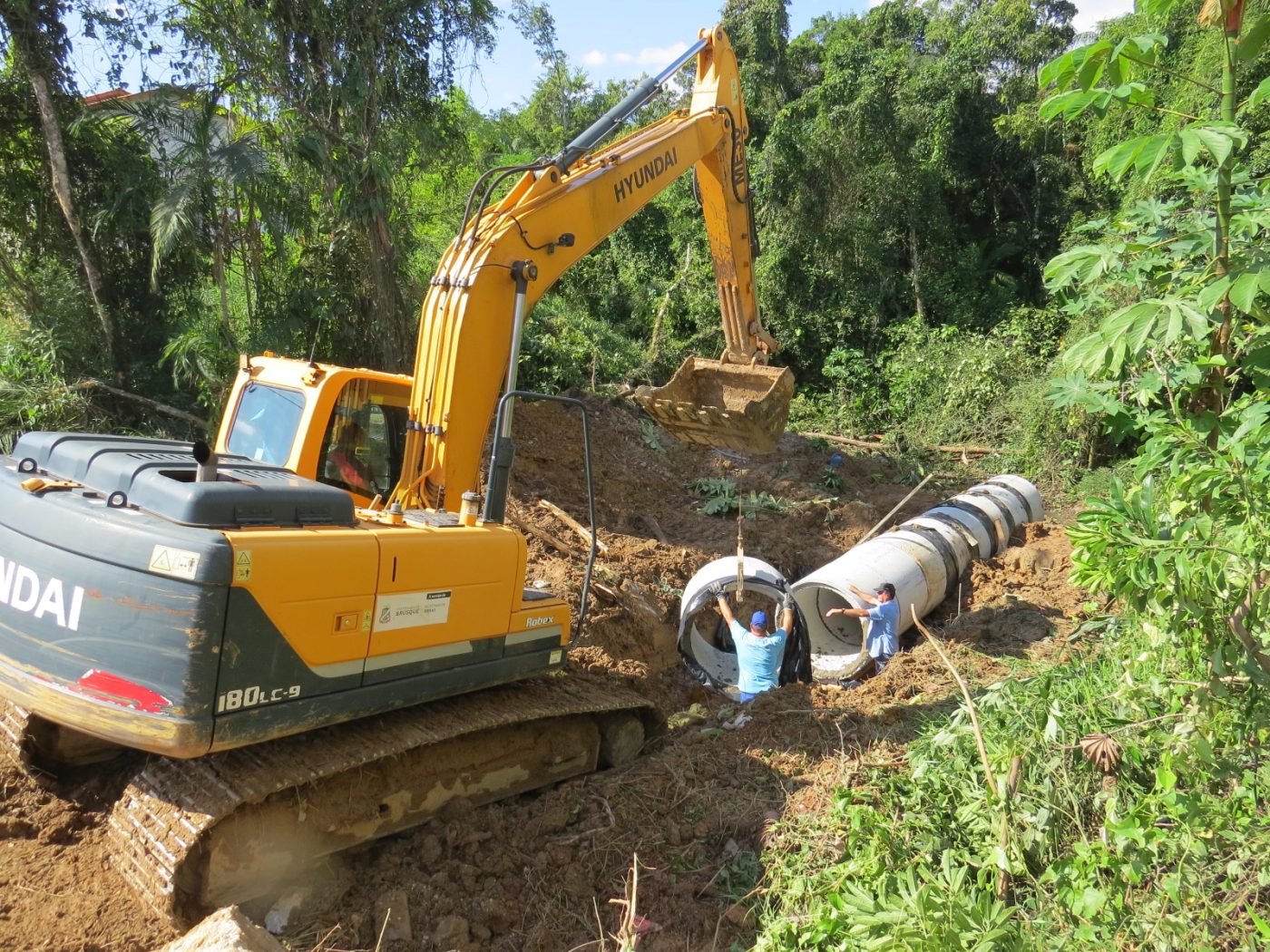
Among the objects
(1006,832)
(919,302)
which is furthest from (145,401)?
(919,302)

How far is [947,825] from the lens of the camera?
3.82 metres

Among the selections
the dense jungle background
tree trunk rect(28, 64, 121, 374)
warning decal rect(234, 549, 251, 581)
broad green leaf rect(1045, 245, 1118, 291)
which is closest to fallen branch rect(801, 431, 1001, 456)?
the dense jungle background

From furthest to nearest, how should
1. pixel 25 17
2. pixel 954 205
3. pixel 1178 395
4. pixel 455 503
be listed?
pixel 954 205, pixel 25 17, pixel 455 503, pixel 1178 395

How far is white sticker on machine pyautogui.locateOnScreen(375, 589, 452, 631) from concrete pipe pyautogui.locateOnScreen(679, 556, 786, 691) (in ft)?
10.9

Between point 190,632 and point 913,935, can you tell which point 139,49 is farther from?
point 913,935

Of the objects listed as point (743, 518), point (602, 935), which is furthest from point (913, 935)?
point (743, 518)

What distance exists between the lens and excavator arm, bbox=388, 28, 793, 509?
16.1 feet

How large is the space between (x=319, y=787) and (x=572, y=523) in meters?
5.29

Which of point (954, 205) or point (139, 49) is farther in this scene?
point (954, 205)

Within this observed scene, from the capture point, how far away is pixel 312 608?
3680 mm

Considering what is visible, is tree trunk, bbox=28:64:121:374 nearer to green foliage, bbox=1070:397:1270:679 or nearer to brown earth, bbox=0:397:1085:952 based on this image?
brown earth, bbox=0:397:1085:952

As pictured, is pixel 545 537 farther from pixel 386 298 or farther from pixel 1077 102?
pixel 1077 102

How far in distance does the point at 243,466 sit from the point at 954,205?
67.2ft

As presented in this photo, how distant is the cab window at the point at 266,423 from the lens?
4.90 metres
